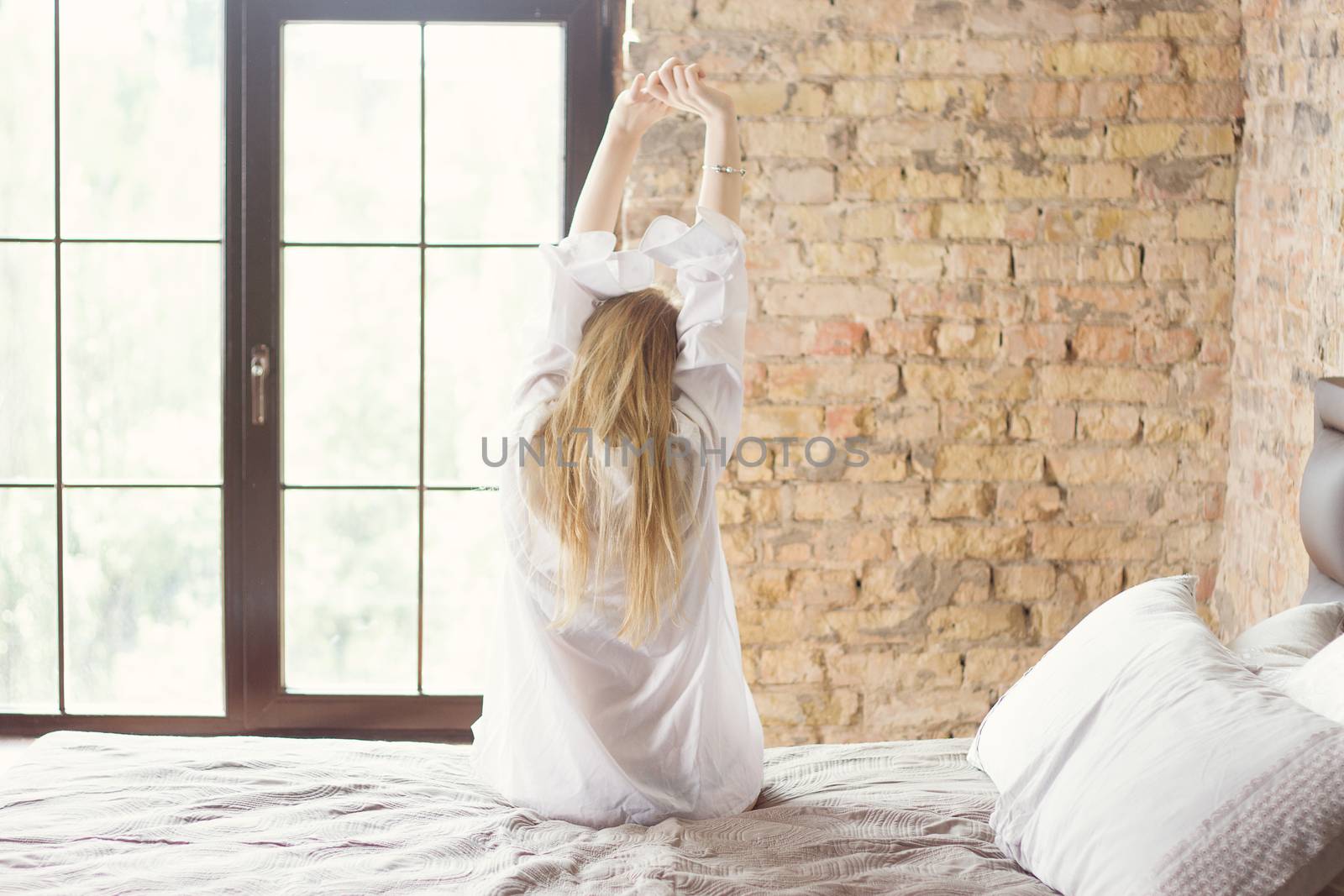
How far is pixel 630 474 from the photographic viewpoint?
5.62ft

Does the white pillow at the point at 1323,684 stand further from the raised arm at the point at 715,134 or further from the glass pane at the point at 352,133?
the glass pane at the point at 352,133

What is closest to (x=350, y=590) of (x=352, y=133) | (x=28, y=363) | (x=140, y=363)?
(x=140, y=363)

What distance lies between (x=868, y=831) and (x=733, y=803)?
0.76 feet

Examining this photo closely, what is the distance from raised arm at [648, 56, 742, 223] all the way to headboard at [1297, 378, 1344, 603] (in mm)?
1050

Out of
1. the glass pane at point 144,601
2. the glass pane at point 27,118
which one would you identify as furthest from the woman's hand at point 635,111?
the glass pane at point 27,118

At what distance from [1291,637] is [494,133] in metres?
2.25

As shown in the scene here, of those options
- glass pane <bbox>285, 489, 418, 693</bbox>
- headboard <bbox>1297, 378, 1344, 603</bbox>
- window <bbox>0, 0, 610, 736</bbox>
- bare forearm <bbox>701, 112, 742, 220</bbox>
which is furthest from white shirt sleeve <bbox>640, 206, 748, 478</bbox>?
glass pane <bbox>285, 489, 418, 693</bbox>

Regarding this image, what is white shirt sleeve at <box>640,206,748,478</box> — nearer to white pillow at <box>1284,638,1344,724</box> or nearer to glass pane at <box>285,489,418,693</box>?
white pillow at <box>1284,638,1344,724</box>

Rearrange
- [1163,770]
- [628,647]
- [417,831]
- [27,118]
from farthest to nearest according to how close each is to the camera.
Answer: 1. [27,118]
2. [628,647]
3. [417,831]
4. [1163,770]

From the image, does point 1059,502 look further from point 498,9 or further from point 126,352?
point 126,352

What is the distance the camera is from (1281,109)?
105 inches

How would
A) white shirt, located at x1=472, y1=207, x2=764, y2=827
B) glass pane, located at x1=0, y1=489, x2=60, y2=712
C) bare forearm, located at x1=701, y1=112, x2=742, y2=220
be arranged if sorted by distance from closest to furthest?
1. white shirt, located at x1=472, y1=207, x2=764, y2=827
2. bare forearm, located at x1=701, y1=112, x2=742, y2=220
3. glass pane, located at x1=0, y1=489, x2=60, y2=712

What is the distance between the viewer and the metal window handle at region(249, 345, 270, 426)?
3.10 metres

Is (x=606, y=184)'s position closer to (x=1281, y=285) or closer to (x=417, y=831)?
(x=417, y=831)
